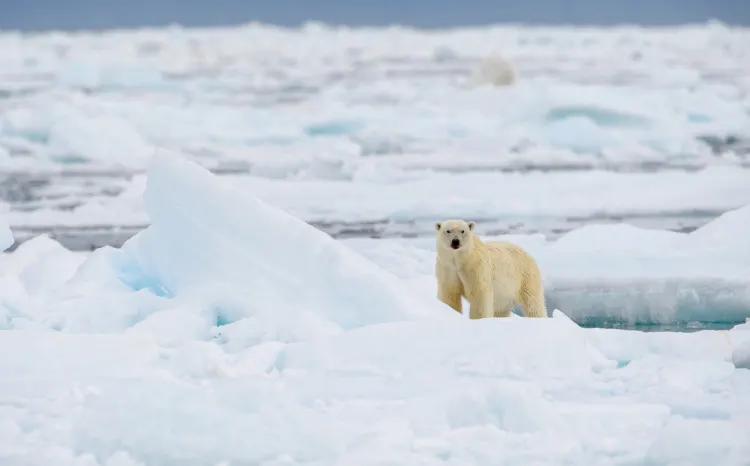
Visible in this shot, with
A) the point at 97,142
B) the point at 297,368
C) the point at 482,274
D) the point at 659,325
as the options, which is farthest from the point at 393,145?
the point at 297,368

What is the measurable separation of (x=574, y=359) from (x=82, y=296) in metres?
1.67

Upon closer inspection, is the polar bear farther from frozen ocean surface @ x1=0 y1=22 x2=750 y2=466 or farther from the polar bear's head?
frozen ocean surface @ x1=0 y1=22 x2=750 y2=466

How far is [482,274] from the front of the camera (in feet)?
11.6

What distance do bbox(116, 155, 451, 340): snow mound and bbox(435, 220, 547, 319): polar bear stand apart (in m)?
0.10

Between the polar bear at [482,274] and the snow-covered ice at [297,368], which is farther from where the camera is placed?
the polar bear at [482,274]

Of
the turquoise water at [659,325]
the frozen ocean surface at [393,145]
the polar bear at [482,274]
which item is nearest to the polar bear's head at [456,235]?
the polar bear at [482,274]

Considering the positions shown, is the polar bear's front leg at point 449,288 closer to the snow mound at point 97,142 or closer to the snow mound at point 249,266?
the snow mound at point 249,266

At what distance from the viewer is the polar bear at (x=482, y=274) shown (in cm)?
353

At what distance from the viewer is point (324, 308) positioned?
11.4 feet

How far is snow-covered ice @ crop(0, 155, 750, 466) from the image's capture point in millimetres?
2539

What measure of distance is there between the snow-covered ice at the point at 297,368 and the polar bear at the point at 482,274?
9 cm

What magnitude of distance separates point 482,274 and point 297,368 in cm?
78

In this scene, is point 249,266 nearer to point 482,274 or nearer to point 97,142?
point 482,274

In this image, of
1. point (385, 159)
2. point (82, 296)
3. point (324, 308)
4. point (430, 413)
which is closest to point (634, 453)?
point (430, 413)
